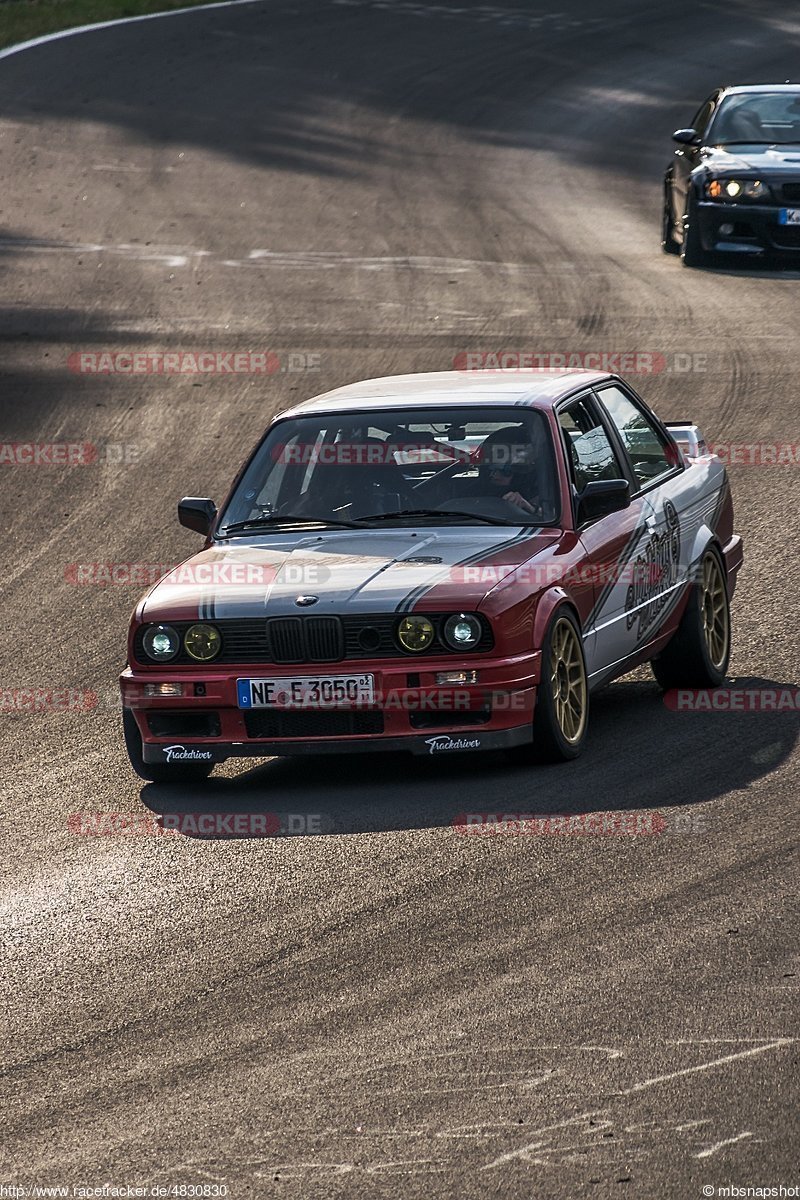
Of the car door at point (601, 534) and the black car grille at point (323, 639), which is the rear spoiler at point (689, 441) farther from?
the black car grille at point (323, 639)

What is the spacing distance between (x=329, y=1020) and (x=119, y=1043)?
55cm

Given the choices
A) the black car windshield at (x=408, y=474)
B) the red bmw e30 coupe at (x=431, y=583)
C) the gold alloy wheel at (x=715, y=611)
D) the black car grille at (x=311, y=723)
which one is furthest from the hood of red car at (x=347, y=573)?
the gold alloy wheel at (x=715, y=611)

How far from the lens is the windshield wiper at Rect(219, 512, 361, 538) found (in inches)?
345

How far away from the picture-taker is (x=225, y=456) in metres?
14.4

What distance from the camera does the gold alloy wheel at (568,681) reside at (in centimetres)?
815

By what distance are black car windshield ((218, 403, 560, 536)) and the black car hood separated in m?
11.0

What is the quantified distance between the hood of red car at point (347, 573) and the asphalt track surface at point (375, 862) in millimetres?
751

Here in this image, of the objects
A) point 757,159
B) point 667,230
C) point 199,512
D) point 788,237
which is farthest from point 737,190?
point 199,512

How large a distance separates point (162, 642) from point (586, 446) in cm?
223

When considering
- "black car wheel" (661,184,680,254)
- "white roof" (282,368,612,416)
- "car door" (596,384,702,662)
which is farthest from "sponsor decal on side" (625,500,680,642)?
"black car wheel" (661,184,680,254)

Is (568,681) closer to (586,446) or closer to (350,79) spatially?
(586,446)

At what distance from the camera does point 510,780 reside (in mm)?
7941

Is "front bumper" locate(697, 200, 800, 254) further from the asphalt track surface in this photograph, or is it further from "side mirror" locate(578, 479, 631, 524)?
"side mirror" locate(578, 479, 631, 524)

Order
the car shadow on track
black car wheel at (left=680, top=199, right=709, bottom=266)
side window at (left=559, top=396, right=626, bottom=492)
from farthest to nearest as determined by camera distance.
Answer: black car wheel at (left=680, top=199, right=709, bottom=266) → side window at (left=559, top=396, right=626, bottom=492) → the car shadow on track
